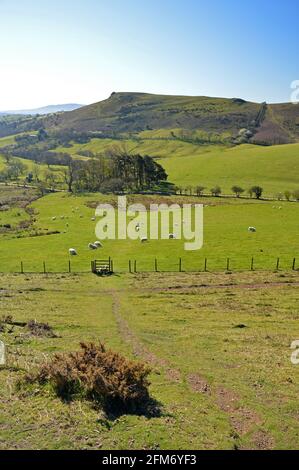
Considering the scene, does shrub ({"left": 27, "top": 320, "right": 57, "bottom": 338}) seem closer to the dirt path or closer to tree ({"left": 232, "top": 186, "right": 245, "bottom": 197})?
the dirt path

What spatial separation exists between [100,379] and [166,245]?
52965mm

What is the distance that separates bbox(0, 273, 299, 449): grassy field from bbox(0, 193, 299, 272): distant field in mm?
6764

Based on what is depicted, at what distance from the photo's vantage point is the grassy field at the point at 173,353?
1417 centimetres

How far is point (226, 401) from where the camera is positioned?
18359 mm

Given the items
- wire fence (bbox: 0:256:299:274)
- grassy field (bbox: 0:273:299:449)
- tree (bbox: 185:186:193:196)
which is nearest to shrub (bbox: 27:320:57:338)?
grassy field (bbox: 0:273:299:449)

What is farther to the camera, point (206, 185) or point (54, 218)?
point (206, 185)

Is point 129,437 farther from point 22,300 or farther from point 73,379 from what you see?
point 22,300

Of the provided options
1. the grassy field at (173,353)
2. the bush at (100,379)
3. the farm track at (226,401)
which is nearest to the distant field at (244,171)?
the grassy field at (173,353)

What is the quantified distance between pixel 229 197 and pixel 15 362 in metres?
118

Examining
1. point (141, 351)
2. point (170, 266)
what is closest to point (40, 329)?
point (141, 351)

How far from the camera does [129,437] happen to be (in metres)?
13.7

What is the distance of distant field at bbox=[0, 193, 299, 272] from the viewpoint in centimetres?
5756

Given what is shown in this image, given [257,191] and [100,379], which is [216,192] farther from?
[100,379]

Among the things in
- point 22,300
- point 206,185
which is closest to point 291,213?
point 206,185
